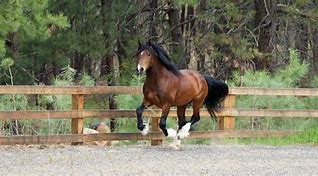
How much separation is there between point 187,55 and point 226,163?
1280cm

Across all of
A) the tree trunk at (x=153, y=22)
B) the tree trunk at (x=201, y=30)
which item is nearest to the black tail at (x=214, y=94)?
the tree trunk at (x=201, y=30)

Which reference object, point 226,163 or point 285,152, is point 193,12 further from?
point 226,163

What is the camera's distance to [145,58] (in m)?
12.4

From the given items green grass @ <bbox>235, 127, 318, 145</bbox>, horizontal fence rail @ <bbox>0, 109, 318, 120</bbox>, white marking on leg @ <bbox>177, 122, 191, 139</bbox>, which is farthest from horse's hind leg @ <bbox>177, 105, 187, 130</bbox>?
green grass @ <bbox>235, 127, 318, 145</bbox>

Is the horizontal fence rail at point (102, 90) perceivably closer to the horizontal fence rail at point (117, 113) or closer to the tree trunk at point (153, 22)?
the horizontal fence rail at point (117, 113)

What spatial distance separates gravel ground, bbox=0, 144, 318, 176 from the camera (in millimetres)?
9719

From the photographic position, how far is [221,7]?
20.8 m

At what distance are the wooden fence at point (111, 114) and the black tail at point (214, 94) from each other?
13.2 inches

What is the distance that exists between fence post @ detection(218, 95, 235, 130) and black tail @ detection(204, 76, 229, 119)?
1.25 ft

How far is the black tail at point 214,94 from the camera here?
13.8 meters

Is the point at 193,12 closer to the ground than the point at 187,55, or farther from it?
farther from it

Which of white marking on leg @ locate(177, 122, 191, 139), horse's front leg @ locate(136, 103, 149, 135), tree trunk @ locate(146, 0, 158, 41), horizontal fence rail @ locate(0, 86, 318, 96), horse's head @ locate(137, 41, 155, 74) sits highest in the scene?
tree trunk @ locate(146, 0, 158, 41)

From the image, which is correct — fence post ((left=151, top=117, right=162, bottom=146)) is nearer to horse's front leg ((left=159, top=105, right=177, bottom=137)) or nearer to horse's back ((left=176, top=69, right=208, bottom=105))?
horse's back ((left=176, top=69, right=208, bottom=105))

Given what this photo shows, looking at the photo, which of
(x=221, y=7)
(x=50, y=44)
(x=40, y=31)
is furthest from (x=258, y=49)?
(x=40, y=31)
